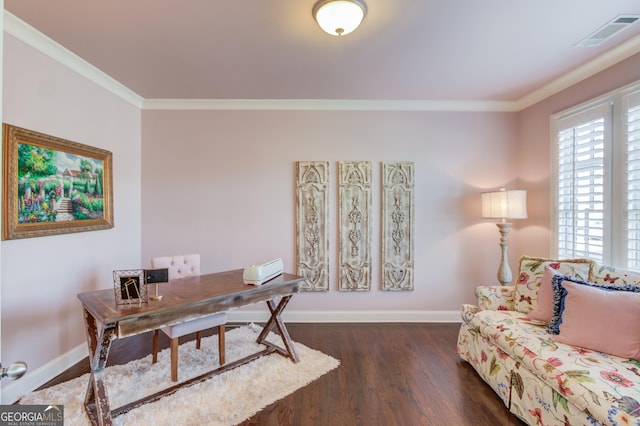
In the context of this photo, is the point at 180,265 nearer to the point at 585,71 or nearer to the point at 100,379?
the point at 100,379

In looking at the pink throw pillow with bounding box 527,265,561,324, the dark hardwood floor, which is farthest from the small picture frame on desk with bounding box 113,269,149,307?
the pink throw pillow with bounding box 527,265,561,324

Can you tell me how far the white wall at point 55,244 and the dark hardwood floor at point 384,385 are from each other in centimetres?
42

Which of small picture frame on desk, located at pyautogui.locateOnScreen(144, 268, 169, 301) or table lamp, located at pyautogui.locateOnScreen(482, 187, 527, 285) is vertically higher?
table lamp, located at pyautogui.locateOnScreen(482, 187, 527, 285)

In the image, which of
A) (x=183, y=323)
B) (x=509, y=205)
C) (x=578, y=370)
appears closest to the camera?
(x=578, y=370)

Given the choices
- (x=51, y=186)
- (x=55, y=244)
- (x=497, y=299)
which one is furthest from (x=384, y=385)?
(x=51, y=186)

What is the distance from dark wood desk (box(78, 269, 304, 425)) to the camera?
71.0 inches

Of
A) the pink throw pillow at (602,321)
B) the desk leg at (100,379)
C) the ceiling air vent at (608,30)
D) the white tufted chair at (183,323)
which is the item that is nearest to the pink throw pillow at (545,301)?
the pink throw pillow at (602,321)

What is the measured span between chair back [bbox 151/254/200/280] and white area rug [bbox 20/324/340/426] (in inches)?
27.6

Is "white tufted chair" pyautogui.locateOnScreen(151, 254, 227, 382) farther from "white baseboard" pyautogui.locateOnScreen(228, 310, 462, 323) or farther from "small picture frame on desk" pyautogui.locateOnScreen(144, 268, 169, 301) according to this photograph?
"white baseboard" pyautogui.locateOnScreen(228, 310, 462, 323)

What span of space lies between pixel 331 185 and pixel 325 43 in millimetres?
1603

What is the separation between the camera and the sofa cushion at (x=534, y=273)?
238 centimetres

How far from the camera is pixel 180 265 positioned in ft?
9.47

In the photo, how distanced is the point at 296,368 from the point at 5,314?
85.2 inches

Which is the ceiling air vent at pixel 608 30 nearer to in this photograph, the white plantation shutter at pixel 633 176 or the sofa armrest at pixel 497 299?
the white plantation shutter at pixel 633 176
